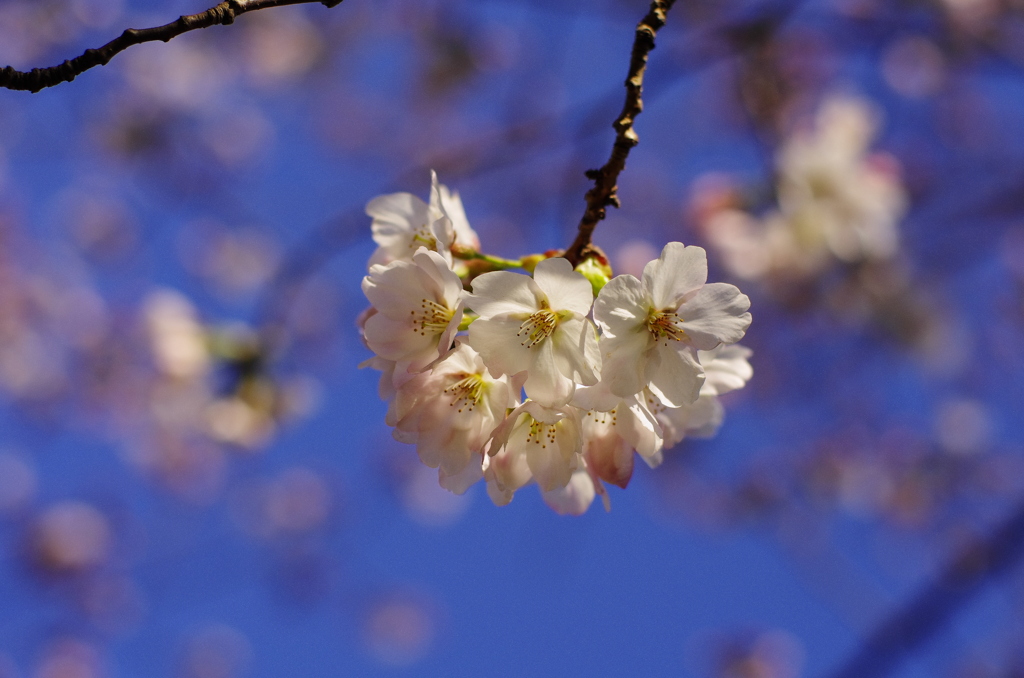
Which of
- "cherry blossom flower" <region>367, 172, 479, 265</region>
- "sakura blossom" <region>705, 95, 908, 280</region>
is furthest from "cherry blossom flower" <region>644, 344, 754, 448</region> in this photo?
"sakura blossom" <region>705, 95, 908, 280</region>

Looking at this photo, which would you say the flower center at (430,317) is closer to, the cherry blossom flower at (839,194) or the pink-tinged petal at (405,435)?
the pink-tinged petal at (405,435)

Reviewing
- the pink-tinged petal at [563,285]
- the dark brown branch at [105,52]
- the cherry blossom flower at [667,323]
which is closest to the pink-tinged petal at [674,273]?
the cherry blossom flower at [667,323]

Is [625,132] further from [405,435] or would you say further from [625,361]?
[405,435]

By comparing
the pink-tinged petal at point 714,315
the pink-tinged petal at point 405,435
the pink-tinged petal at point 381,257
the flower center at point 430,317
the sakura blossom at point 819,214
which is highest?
the sakura blossom at point 819,214

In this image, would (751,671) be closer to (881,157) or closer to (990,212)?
(990,212)

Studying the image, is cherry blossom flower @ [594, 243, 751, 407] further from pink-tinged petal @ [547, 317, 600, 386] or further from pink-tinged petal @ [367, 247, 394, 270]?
pink-tinged petal @ [367, 247, 394, 270]

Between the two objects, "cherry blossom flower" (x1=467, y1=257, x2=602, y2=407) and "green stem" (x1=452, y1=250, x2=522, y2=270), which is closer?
"cherry blossom flower" (x1=467, y1=257, x2=602, y2=407)

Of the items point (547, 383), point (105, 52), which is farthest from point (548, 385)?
point (105, 52)
